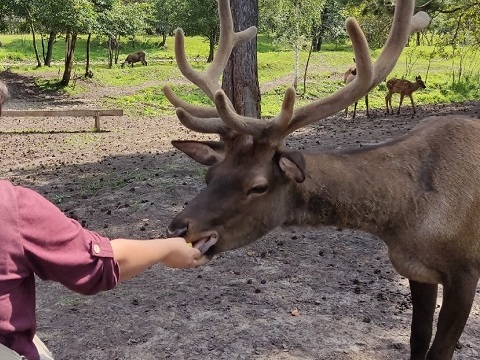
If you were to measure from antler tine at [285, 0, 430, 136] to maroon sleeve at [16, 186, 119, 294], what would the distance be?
156 centimetres

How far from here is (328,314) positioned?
420 cm

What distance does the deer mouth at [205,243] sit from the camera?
274cm

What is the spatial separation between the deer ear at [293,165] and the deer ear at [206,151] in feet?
1.11

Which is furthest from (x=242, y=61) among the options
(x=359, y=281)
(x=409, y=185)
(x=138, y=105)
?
(x=138, y=105)

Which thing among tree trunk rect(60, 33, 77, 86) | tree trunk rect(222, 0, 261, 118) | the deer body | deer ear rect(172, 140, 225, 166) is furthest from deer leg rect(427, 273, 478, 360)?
tree trunk rect(60, 33, 77, 86)

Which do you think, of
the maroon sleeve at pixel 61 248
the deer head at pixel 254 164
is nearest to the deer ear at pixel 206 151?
the deer head at pixel 254 164

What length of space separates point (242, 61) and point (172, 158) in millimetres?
3030

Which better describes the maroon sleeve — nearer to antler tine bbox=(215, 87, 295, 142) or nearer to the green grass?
antler tine bbox=(215, 87, 295, 142)

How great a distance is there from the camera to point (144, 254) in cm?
182

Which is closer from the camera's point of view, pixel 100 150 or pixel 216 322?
pixel 216 322

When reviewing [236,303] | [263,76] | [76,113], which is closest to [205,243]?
[236,303]

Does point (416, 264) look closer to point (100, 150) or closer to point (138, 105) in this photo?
point (100, 150)

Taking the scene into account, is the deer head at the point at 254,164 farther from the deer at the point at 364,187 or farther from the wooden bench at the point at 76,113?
the wooden bench at the point at 76,113

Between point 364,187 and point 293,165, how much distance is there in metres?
0.47
